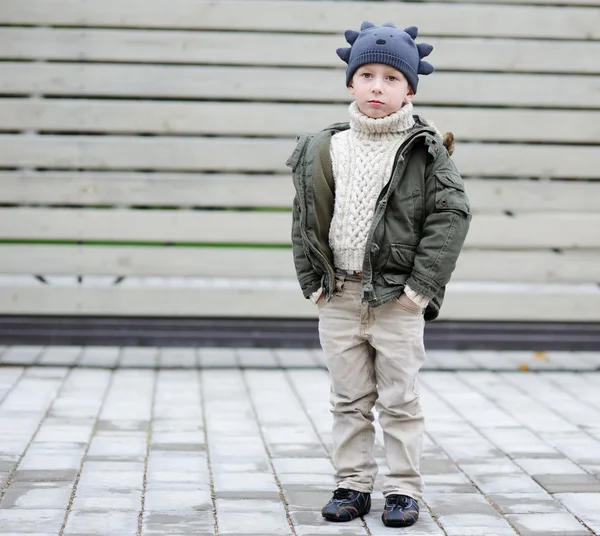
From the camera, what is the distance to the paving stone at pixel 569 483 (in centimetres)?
452

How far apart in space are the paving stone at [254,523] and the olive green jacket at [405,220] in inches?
32.5

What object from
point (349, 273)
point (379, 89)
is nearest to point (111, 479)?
point (349, 273)

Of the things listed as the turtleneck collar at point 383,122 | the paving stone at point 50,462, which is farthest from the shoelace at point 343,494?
the turtleneck collar at point 383,122

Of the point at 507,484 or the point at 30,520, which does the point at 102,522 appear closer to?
the point at 30,520

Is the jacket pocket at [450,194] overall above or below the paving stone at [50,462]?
above

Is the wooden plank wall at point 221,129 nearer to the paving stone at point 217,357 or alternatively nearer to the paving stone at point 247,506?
the paving stone at point 217,357

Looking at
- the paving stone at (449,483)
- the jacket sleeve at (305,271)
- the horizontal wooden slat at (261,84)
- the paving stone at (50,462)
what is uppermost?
the horizontal wooden slat at (261,84)

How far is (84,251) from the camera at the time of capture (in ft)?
23.2

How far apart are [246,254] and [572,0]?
8.74 feet

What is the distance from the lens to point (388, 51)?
389 centimetres

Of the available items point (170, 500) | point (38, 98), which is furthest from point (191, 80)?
point (170, 500)

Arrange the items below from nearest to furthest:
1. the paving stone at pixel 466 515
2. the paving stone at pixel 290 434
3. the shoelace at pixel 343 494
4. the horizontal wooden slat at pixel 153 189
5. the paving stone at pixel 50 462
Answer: the paving stone at pixel 466 515 → the shoelace at pixel 343 494 → the paving stone at pixel 50 462 → the paving stone at pixel 290 434 → the horizontal wooden slat at pixel 153 189

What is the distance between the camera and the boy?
3.91m

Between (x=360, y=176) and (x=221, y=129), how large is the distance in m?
3.26
